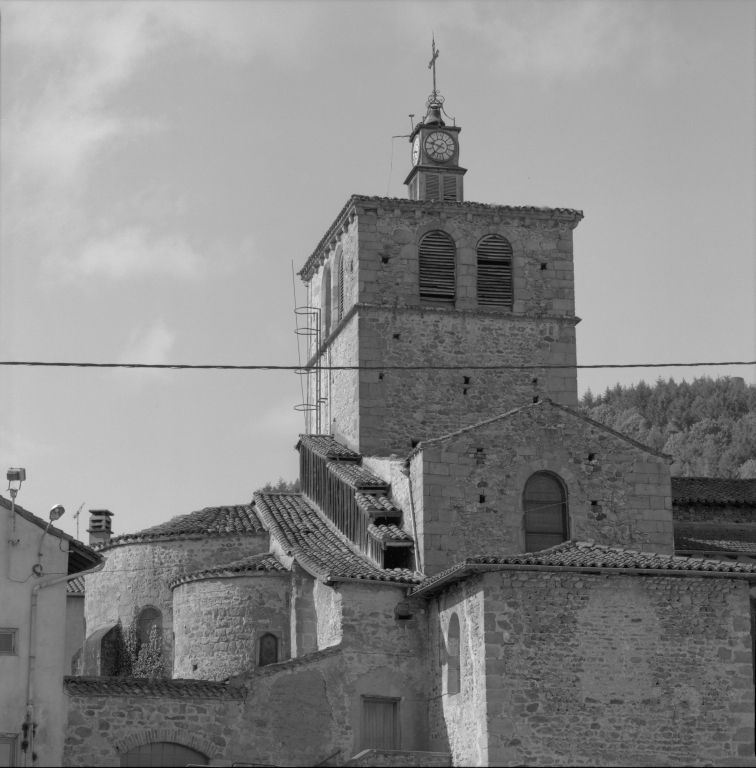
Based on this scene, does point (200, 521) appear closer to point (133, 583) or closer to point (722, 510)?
point (133, 583)

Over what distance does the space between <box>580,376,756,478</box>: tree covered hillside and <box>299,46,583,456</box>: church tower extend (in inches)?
1556

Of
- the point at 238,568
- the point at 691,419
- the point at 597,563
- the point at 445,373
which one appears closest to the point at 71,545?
the point at 238,568

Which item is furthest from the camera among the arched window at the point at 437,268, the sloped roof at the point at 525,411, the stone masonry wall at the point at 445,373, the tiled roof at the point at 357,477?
the arched window at the point at 437,268

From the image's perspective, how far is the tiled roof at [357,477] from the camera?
30906 millimetres

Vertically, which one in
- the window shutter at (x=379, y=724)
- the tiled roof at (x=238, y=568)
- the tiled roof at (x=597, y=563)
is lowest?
the window shutter at (x=379, y=724)

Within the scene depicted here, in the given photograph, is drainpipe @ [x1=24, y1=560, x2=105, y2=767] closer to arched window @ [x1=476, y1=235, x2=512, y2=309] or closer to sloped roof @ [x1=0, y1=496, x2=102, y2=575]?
sloped roof @ [x1=0, y1=496, x2=102, y2=575]

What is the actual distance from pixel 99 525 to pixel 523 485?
1577cm

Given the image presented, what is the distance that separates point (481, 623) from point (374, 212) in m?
14.0

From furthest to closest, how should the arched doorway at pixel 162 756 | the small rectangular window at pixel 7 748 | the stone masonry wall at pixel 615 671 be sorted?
the arched doorway at pixel 162 756 < the stone masonry wall at pixel 615 671 < the small rectangular window at pixel 7 748

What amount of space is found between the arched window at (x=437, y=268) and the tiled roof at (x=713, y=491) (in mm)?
7324

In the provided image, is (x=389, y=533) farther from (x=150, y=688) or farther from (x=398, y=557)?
(x=150, y=688)

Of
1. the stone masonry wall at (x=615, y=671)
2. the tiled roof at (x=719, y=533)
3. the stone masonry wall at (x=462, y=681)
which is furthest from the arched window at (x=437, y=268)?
the stone masonry wall at (x=615, y=671)

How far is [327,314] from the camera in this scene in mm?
38500

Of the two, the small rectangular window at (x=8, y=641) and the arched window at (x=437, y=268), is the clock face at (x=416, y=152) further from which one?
the small rectangular window at (x=8, y=641)
